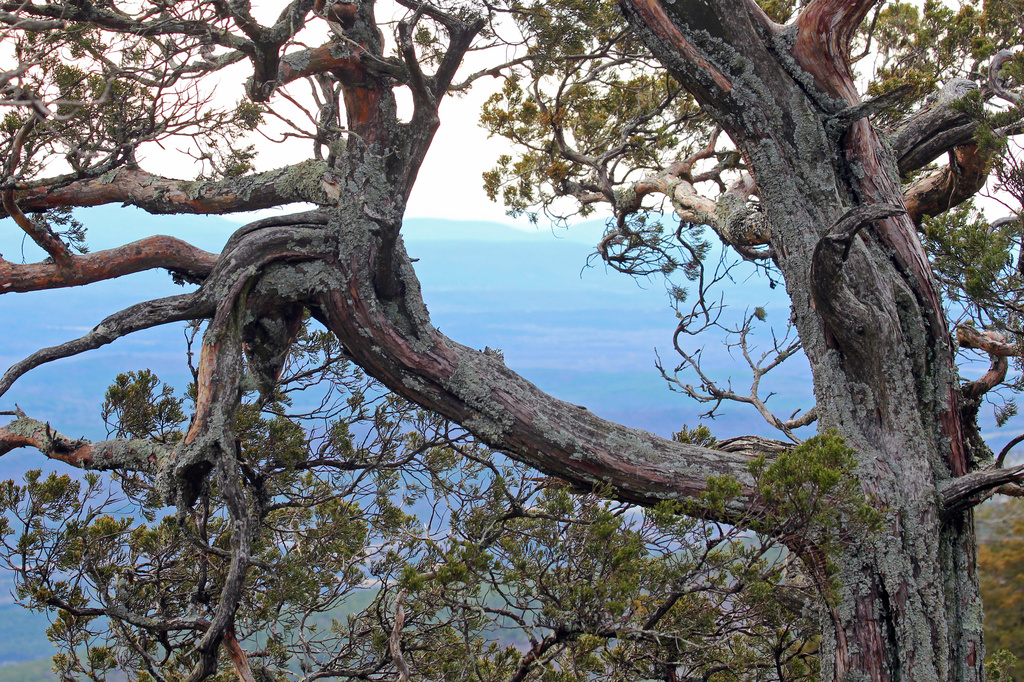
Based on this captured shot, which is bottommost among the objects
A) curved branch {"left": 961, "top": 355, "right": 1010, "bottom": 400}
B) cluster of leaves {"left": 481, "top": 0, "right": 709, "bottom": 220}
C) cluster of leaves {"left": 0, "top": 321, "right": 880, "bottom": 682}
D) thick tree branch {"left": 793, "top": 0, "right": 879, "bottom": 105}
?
cluster of leaves {"left": 0, "top": 321, "right": 880, "bottom": 682}

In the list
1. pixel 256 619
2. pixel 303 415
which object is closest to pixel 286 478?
pixel 303 415

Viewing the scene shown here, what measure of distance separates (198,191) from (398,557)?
2061mm

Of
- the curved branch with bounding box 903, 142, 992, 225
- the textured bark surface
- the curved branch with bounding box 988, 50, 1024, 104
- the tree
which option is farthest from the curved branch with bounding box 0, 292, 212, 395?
the curved branch with bounding box 903, 142, 992, 225

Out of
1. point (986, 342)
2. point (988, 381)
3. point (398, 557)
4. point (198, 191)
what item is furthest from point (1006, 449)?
point (198, 191)

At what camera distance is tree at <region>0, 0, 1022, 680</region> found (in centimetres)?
283

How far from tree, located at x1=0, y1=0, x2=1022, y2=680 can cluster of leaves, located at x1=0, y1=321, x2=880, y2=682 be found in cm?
28

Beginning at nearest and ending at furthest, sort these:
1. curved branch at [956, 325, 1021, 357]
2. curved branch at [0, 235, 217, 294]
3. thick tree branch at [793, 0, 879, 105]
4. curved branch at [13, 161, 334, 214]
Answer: thick tree branch at [793, 0, 879, 105] < curved branch at [0, 235, 217, 294] < curved branch at [956, 325, 1021, 357] < curved branch at [13, 161, 334, 214]

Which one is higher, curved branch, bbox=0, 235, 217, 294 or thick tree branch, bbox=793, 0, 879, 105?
thick tree branch, bbox=793, 0, 879, 105

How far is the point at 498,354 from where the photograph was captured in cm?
346

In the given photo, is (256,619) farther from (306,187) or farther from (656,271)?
(656,271)

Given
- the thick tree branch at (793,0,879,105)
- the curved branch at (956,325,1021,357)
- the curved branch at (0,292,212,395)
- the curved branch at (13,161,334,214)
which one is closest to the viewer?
the curved branch at (0,292,212,395)

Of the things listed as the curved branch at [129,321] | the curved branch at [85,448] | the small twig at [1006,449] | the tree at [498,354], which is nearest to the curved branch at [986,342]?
the tree at [498,354]

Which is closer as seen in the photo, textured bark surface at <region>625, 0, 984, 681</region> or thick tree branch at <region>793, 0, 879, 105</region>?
textured bark surface at <region>625, 0, 984, 681</region>

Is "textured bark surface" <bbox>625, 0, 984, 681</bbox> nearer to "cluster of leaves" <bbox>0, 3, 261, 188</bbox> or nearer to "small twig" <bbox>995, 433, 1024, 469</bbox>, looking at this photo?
"small twig" <bbox>995, 433, 1024, 469</bbox>
